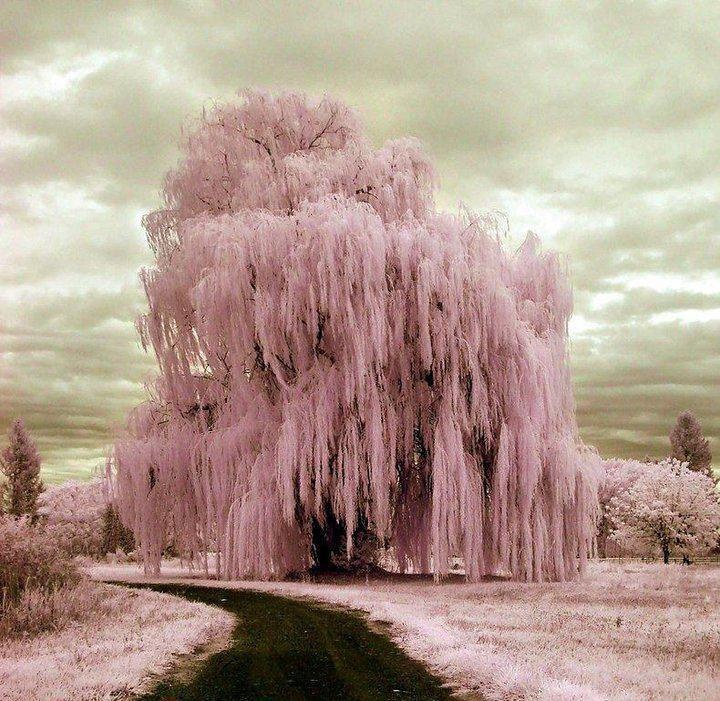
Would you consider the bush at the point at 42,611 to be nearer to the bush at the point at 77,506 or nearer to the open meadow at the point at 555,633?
the open meadow at the point at 555,633

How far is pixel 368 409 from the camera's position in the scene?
1739 centimetres

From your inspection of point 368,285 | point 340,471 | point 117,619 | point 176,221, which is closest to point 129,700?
point 117,619

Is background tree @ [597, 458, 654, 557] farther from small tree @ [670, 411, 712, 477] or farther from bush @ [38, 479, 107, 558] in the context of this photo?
bush @ [38, 479, 107, 558]

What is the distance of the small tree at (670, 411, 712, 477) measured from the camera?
222 ft

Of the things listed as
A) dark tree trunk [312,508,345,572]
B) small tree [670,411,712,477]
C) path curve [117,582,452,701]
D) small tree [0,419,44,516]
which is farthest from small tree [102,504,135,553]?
small tree [670,411,712,477]

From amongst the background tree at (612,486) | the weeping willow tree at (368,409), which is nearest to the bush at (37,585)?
the weeping willow tree at (368,409)

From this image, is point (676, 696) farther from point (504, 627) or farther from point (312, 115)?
point (312, 115)

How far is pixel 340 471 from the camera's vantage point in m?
17.0

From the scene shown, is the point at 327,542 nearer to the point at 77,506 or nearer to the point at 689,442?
the point at 77,506

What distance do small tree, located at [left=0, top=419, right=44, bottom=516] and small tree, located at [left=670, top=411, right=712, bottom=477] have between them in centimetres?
5009

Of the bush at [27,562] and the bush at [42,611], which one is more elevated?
the bush at [27,562]

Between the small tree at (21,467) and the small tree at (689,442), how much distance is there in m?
50.1

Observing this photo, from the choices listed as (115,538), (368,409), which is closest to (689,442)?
(115,538)

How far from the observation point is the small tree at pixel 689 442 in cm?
6777
